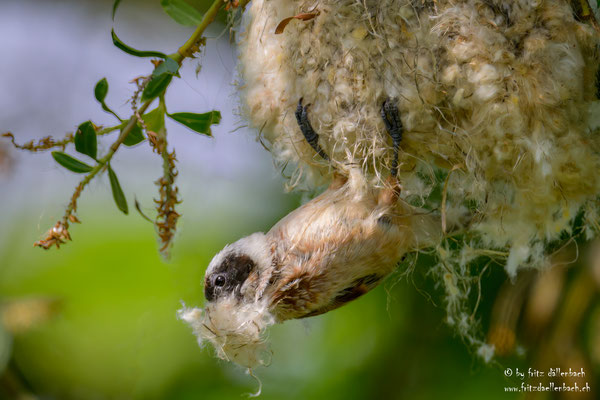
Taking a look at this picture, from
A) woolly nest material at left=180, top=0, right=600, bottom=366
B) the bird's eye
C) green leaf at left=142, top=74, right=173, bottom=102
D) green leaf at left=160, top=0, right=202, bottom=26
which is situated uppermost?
green leaf at left=160, top=0, right=202, bottom=26

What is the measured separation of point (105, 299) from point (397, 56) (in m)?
1.36

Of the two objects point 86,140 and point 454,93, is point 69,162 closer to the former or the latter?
point 86,140

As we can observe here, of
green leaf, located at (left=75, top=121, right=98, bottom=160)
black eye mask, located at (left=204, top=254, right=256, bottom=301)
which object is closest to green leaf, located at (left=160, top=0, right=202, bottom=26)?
green leaf, located at (left=75, top=121, right=98, bottom=160)

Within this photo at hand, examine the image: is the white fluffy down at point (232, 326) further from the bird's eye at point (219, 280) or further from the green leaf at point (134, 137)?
the green leaf at point (134, 137)

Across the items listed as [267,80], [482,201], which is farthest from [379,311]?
[267,80]

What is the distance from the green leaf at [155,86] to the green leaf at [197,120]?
84 millimetres

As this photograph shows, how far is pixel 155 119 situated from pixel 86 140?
0.13m

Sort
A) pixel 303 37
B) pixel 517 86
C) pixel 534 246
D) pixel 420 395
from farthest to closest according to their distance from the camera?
pixel 420 395 → pixel 534 246 → pixel 303 37 → pixel 517 86

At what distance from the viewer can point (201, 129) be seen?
1134 millimetres

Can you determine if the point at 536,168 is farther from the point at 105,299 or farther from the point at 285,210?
the point at 105,299

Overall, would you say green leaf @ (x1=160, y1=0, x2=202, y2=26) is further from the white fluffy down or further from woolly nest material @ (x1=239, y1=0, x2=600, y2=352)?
the white fluffy down

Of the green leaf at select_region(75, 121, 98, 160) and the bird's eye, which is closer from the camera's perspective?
the green leaf at select_region(75, 121, 98, 160)

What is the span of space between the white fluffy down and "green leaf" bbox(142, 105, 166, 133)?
35cm

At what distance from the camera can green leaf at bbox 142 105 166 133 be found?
3.64 ft
